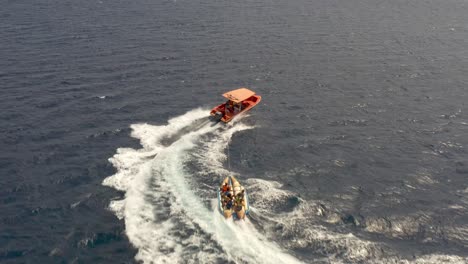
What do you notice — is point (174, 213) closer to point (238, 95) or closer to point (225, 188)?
point (225, 188)

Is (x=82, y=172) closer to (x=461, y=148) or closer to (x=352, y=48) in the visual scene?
(x=461, y=148)

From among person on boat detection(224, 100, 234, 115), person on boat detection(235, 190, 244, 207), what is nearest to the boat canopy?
person on boat detection(224, 100, 234, 115)

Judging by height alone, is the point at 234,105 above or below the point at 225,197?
above

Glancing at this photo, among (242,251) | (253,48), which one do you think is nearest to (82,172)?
(242,251)

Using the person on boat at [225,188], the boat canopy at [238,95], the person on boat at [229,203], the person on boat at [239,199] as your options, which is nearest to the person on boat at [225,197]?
the person on boat at [229,203]

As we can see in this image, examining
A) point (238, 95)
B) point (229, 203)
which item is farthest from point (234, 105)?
point (229, 203)

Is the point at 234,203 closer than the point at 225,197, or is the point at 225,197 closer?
the point at 234,203
